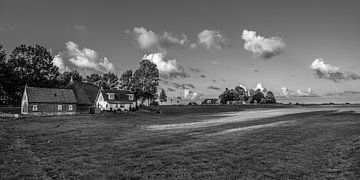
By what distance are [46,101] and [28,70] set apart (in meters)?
22.8

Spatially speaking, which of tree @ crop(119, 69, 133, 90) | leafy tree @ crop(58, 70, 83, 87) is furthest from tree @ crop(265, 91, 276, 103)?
leafy tree @ crop(58, 70, 83, 87)

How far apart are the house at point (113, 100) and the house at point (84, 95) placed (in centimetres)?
278

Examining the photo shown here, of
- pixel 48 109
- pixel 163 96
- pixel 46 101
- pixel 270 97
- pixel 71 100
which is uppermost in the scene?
pixel 163 96

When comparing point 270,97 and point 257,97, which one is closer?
point 257,97

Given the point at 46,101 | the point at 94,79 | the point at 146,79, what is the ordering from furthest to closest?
the point at 94,79
the point at 146,79
the point at 46,101

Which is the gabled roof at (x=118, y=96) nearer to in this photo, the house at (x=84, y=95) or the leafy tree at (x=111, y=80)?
the house at (x=84, y=95)

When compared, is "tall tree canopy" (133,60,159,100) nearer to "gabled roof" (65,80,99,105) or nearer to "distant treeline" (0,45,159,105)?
"distant treeline" (0,45,159,105)

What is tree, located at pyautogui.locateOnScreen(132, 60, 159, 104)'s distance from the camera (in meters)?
90.6

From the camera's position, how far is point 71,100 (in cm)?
6256

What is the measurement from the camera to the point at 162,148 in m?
16.4

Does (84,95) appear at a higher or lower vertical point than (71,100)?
higher

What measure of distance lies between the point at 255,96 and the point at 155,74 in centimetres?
11490

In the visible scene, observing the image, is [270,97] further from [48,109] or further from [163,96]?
[48,109]

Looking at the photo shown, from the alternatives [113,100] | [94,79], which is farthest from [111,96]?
[94,79]
